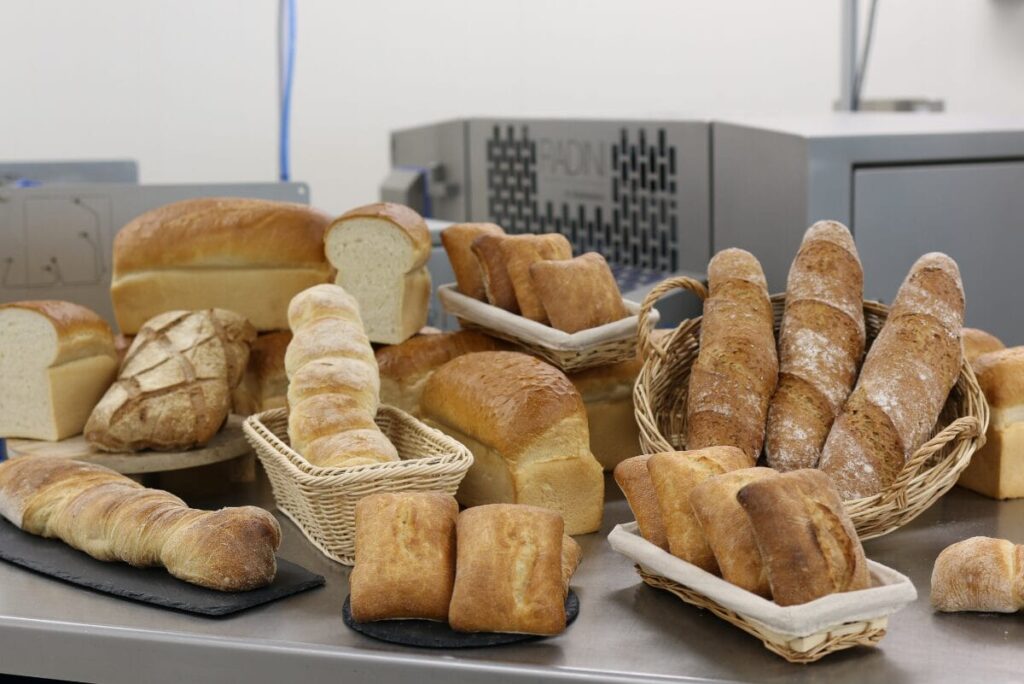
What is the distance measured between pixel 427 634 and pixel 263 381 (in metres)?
0.53

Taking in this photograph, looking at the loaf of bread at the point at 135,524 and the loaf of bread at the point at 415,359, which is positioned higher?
the loaf of bread at the point at 415,359

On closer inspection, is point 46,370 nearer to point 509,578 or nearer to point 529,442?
point 529,442

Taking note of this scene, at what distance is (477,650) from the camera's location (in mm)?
888

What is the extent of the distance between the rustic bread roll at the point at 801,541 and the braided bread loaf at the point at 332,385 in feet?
1.15

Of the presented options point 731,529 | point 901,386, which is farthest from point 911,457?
point 731,529

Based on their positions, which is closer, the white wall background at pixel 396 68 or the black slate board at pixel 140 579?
the black slate board at pixel 140 579

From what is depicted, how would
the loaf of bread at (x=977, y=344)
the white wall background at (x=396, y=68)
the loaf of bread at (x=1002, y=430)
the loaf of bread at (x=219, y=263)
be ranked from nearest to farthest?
the loaf of bread at (x=1002, y=430) → the loaf of bread at (x=977, y=344) → the loaf of bread at (x=219, y=263) → the white wall background at (x=396, y=68)

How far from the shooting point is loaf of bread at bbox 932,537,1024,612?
91 centimetres

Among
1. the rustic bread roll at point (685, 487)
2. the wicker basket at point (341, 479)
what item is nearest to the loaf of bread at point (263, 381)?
the wicker basket at point (341, 479)

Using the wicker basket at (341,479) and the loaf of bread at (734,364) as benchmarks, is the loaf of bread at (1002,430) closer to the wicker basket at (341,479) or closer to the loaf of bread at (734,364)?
the loaf of bread at (734,364)

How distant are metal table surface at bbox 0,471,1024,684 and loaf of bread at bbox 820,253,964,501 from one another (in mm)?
84

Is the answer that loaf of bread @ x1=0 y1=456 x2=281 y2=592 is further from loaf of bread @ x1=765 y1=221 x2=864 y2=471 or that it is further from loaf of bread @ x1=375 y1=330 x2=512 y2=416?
loaf of bread @ x1=765 y1=221 x2=864 y2=471

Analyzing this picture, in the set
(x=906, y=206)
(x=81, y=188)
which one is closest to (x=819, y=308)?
(x=906, y=206)

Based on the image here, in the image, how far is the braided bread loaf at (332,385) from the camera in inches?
42.1
